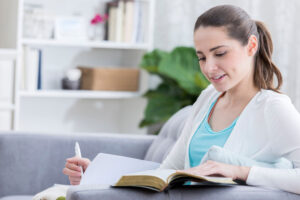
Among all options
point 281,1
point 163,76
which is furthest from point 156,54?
point 281,1

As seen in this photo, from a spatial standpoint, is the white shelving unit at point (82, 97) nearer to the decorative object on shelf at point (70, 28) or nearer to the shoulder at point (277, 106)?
the decorative object on shelf at point (70, 28)

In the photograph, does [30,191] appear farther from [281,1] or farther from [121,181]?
[281,1]

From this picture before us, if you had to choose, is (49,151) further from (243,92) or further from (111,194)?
(111,194)

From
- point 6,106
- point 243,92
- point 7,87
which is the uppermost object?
point 243,92

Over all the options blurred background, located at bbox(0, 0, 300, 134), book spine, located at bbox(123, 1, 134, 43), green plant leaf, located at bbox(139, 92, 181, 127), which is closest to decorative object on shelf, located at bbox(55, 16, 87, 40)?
blurred background, located at bbox(0, 0, 300, 134)

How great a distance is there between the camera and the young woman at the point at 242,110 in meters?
1.39

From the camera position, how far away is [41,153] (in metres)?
2.35

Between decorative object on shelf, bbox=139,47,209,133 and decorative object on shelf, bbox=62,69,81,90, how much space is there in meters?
0.49

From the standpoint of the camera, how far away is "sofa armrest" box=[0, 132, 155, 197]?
7.61 ft

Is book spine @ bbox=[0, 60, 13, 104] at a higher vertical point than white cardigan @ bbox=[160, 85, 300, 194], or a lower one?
lower

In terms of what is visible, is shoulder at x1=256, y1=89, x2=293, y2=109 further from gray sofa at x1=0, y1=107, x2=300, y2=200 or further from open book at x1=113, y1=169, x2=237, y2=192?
gray sofa at x1=0, y1=107, x2=300, y2=200

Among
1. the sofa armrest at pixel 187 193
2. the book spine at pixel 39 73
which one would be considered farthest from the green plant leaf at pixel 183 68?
the sofa armrest at pixel 187 193

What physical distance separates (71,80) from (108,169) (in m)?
2.22

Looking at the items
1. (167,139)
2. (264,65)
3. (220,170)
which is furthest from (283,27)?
(220,170)
